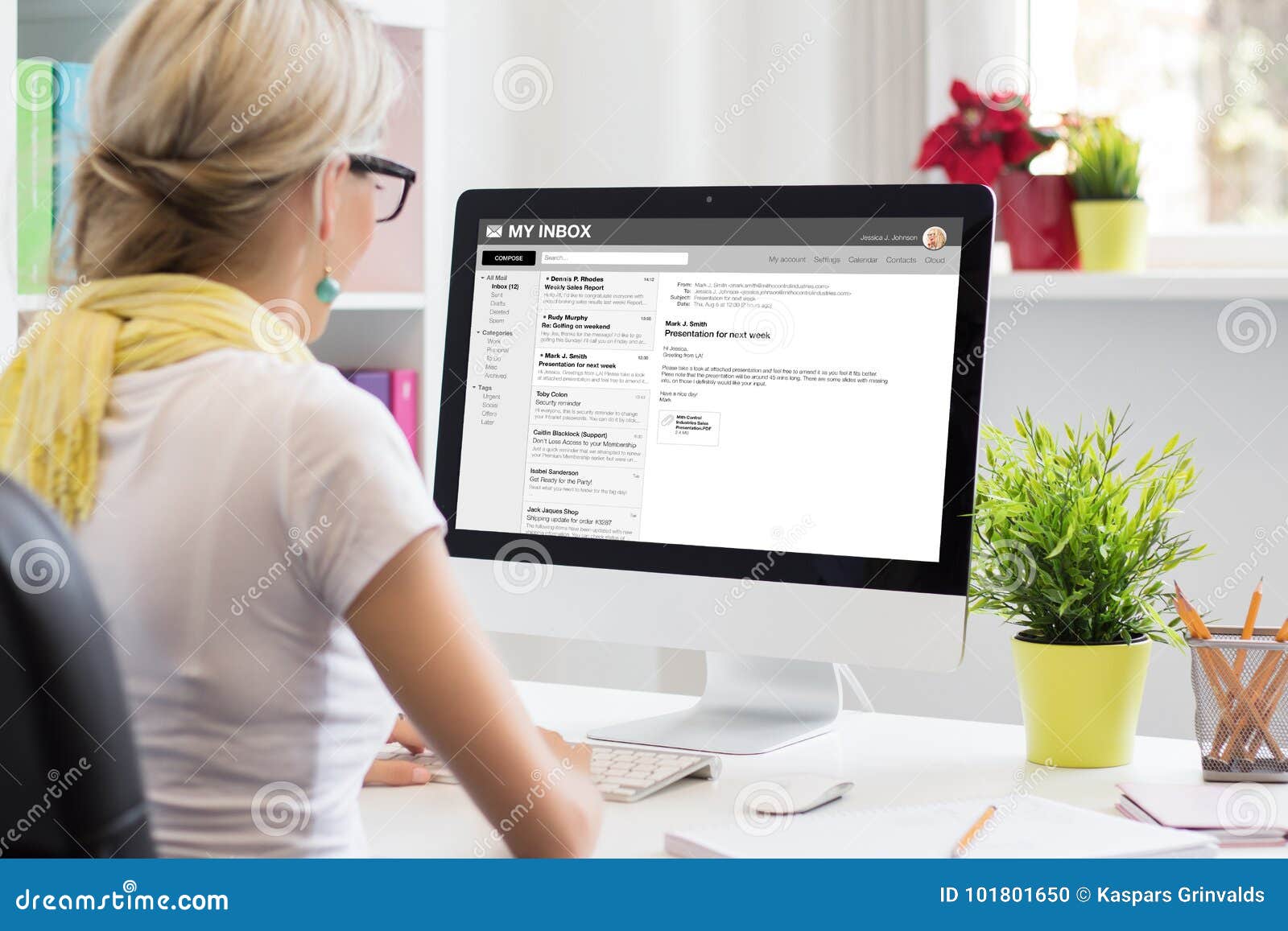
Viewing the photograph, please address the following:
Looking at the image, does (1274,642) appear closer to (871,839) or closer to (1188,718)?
(871,839)

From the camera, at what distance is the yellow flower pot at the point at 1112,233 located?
73.3 inches

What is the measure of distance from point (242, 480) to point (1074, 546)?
0.66 m

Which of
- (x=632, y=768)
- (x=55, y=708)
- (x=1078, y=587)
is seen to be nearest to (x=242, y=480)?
(x=55, y=708)

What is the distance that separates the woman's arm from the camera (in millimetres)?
771

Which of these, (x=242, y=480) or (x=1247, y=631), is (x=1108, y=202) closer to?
(x=1247, y=631)

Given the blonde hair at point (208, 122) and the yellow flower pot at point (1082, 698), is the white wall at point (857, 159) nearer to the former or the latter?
the yellow flower pot at point (1082, 698)

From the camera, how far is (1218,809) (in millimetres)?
968

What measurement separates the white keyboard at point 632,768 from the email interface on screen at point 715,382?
0.19m

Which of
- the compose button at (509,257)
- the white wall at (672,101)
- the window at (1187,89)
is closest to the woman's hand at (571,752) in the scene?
the compose button at (509,257)

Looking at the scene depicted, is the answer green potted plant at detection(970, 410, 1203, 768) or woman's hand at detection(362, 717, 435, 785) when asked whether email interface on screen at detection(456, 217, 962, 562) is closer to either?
green potted plant at detection(970, 410, 1203, 768)
